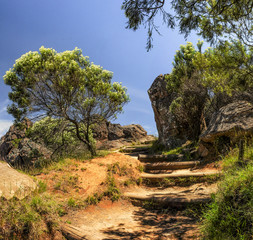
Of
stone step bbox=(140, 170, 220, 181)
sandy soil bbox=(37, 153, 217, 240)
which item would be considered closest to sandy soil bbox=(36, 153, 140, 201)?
sandy soil bbox=(37, 153, 217, 240)

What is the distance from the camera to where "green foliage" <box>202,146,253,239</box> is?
282cm

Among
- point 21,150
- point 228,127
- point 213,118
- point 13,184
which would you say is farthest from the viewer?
point 21,150

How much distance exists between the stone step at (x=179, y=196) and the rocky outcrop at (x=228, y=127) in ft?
7.24

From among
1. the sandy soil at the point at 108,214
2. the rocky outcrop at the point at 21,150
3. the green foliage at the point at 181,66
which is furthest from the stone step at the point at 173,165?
the green foliage at the point at 181,66

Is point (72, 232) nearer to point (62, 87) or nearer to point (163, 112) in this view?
point (62, 87)

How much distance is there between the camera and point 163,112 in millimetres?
15469

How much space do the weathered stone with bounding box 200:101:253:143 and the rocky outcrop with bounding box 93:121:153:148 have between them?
1650 cm

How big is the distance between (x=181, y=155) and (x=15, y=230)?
754cm

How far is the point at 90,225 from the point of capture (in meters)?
4.52

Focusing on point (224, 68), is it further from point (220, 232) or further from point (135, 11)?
point (220, 232)

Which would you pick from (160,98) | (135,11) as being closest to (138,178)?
(135,11)

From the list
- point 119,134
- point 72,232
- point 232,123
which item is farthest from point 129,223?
point 119,134

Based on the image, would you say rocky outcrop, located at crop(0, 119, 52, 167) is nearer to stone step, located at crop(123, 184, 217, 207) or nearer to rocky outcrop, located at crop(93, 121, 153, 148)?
stone step, located at crop(123, 184, 217, 207)

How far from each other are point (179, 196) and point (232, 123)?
3759mm
